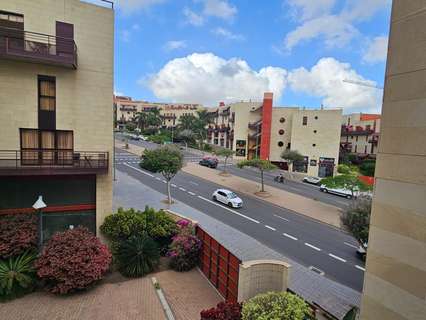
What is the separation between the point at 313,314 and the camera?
7.57 m

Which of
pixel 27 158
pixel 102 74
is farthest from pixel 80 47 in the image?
pixel 27 158

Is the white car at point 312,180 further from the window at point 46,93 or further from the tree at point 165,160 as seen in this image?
the window at point 46,93

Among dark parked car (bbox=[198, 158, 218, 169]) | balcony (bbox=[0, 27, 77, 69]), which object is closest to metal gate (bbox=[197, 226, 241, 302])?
balcony (bbox=[0, 27, 77, 69])

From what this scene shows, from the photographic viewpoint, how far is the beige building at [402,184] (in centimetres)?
437

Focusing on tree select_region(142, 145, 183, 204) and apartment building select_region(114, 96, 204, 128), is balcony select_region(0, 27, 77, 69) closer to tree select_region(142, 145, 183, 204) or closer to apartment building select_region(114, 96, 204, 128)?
tree select_region(142, 145, 183, 204)

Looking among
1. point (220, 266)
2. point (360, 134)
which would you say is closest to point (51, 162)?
point (220, 266)

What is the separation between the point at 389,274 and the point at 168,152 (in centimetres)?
1937

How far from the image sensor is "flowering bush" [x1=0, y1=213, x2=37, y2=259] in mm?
10641

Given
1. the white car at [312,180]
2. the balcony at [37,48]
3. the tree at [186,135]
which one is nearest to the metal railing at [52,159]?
the balcony at [37,48]

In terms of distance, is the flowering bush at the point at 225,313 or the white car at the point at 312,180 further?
the white car at the point at 312,180

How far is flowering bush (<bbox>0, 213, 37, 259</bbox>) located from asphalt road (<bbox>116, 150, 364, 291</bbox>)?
40.0ft

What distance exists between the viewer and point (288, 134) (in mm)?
49219

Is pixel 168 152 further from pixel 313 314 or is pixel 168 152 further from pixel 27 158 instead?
pixel 313 314

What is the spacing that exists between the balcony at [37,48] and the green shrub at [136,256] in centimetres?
889
